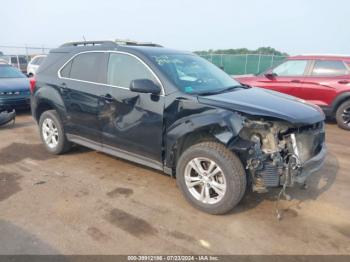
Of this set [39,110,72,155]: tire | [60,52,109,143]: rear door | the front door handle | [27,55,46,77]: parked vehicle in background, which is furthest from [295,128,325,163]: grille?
[27,55,46,77]: parked vehicle in background

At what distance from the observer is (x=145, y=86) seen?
12.9ft

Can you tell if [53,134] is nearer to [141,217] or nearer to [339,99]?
[141,217]

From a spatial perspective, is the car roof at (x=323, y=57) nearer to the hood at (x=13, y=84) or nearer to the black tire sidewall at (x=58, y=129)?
the black tire sidewall at (x=58, y=129)

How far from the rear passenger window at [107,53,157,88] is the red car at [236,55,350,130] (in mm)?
5282

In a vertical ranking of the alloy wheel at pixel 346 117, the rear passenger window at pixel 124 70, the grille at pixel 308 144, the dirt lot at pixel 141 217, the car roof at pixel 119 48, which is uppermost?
the car roof at pixel 119 48

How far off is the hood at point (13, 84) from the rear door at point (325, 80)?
7619mm

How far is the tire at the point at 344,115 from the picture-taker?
7893mm

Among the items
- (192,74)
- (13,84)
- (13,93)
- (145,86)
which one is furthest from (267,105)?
Answer: (13,84)

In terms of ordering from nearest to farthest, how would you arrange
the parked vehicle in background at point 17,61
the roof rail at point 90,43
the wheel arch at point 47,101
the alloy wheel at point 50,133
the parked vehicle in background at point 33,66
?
1. the roof rail at point 90,43
2. the wheel arch at point 47,101
3. the alloy wheel at point 50,133
4. the parked vehicle in background at point 33,66
5. the parked vehicle in background at point 17,61

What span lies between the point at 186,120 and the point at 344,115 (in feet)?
19.1

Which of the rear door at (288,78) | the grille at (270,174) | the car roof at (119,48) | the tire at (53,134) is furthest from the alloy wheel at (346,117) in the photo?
the tire at (53,134)

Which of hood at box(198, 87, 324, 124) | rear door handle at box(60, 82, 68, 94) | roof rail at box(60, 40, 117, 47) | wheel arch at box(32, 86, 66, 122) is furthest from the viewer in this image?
wheel arch at box(32, 86, 66, 122)

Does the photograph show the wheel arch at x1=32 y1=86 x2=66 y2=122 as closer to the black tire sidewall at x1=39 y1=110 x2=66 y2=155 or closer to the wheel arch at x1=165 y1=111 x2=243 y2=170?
the black tire sidewall at x1=39 y1=110 x2=66 y2=155

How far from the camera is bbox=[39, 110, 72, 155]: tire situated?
5398 millimetres
